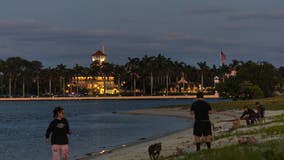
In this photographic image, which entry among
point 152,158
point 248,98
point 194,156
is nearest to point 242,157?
point 194,156

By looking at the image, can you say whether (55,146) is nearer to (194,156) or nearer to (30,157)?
(194,156)

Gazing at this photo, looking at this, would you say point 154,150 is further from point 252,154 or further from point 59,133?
point 252,154

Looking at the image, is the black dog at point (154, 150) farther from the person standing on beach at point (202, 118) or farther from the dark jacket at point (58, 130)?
the dark jacket at point (58, 130)

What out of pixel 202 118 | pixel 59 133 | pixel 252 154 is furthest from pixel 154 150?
pixel 252 154

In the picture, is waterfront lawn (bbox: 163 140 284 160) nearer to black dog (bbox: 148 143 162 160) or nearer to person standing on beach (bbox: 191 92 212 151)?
person standing on beach (bbox: 191 92 212 151)

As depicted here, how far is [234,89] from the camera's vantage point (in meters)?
110

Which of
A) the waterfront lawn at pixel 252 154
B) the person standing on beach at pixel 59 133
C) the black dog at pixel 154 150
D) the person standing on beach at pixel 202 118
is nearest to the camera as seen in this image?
the waterfront lawn at pixel 252 154

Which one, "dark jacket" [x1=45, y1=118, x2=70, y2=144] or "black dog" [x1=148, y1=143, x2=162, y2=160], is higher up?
A: "dark jacket" [x1=45, y1=118, x2=70, y2=144]

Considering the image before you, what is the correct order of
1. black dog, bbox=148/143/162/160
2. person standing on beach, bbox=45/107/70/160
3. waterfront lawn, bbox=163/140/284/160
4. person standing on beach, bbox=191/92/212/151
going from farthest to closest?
black dog, bbox=148/143/162/160
person standing on beach, bbox=191/92/212/151
person standing on beach, bbox=45/107/70/160
waterfront lawn, bbox=163/140/284/160

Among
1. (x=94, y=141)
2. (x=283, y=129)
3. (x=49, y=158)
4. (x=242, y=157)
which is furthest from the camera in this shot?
(x=94, y=141)

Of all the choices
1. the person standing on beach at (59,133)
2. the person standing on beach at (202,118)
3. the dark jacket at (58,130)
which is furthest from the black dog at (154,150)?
the dark jacket at (58,130)

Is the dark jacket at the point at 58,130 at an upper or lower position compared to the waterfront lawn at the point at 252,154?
upper

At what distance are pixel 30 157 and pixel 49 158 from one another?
6.11 ft

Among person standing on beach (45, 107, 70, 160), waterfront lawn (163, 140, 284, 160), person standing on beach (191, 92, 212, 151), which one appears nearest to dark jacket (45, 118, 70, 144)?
person standing on beach (45, 107, 70, 160)
